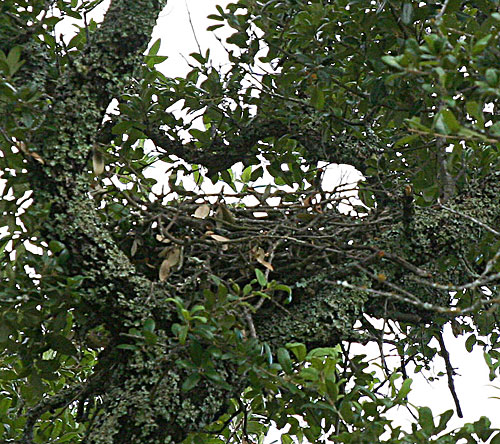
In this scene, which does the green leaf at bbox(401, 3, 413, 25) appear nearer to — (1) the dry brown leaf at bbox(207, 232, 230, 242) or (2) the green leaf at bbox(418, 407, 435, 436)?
(1) the dry brown leaf at bbox(207, 232, 230, 242)

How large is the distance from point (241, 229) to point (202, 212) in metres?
0.13

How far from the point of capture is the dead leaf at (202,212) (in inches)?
64.1

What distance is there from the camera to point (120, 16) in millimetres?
1554

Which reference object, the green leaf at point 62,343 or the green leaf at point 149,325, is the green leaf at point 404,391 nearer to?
the green leaf at point 149,325

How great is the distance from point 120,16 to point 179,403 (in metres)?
0.79

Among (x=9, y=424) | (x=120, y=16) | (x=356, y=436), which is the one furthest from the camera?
(x=9, y=424)

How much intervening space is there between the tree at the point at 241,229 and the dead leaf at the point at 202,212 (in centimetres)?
3

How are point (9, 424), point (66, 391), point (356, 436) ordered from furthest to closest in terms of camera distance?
point (9, 424), point (66, 391), point (356, 436)

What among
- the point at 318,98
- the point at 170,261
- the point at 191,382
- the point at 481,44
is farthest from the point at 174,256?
the point at 481,44

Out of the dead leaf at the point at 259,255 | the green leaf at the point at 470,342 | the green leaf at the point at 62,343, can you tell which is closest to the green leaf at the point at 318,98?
the dead leaf at the point at 259,255

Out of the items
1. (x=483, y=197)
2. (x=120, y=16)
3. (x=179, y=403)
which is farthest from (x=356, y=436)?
(x=120, y=16)

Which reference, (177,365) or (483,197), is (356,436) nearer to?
(177,365)

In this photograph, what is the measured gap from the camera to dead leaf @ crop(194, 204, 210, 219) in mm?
1628

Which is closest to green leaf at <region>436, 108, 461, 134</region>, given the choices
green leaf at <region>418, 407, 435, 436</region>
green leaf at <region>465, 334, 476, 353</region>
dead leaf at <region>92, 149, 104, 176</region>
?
green leaf at <region>418, 407, 435, 436</region>
